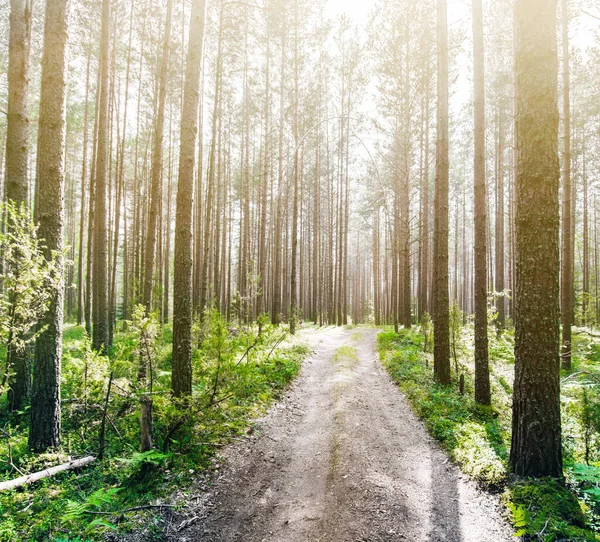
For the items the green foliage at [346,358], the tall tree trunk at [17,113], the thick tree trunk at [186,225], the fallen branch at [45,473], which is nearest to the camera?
the fallen branch at [45,473]

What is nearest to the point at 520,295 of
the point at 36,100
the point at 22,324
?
the point at 22,324

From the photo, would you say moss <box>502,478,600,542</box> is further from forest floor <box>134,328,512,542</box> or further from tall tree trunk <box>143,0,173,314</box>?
tall tree trunk <box>143,0,173,314</box>

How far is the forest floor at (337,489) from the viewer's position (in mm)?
3502

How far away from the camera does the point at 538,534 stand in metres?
3.04

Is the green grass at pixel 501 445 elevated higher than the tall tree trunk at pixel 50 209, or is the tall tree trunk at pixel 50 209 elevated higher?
the tall tree trunk at pixel 50 209

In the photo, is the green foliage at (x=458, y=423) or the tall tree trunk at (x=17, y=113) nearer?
the green foliage at (x=458, y=423)

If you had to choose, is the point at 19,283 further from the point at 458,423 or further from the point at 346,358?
the point at 346,358

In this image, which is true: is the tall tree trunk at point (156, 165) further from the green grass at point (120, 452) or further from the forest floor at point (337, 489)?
the forest floor at point (337, 489)

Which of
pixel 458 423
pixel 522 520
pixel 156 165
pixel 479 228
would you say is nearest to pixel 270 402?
pixel 458 423

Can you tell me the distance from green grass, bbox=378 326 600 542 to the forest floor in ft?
0.85

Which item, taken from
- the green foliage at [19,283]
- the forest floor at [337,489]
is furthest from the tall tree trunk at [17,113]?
the forest floor at [337,489]

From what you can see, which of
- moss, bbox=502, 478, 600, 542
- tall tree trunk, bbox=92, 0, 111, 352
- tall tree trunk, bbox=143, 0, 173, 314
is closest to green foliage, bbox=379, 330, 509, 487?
moss, bbox=502, 478, 600, 542

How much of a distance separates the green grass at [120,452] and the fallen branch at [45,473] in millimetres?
91

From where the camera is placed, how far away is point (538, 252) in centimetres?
404
